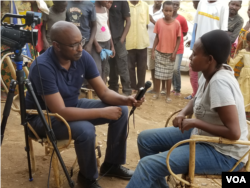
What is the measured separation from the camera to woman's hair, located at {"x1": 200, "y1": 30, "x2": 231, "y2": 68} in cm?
198

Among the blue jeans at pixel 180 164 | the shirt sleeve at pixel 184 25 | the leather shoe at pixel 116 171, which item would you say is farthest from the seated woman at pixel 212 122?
the shirt sleeve at pixel 184 25

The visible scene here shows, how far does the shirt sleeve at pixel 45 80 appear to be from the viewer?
241 centimetres

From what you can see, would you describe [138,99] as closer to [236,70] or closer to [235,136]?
[235,136]

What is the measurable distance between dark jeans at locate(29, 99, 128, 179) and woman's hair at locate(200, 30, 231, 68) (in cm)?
103

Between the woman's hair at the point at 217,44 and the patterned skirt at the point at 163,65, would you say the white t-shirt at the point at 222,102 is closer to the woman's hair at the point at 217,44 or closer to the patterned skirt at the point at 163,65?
the woman's hair at the point at 217,44

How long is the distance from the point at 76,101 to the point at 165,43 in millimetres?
3278

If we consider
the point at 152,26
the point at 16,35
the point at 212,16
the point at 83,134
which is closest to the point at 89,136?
the point at 83,134

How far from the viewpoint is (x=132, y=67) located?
6.08m

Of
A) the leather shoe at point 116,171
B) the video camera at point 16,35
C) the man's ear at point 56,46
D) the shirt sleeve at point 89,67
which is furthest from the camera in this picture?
the leather shoe at point 116,171

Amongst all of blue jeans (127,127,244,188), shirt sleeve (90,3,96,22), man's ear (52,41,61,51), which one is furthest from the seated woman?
A: shirt sleeve (90,3,96,22)

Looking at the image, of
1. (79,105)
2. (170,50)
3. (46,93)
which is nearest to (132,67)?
(170,50)

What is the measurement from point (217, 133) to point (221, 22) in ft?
11.5

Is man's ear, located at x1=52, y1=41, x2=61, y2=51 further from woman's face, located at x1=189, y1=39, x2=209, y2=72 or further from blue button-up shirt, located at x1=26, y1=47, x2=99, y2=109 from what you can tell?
woman's face, located at x1=189, y1=39, x2=209, y2=72

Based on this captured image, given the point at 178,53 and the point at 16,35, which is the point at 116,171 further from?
the point at 178,53
